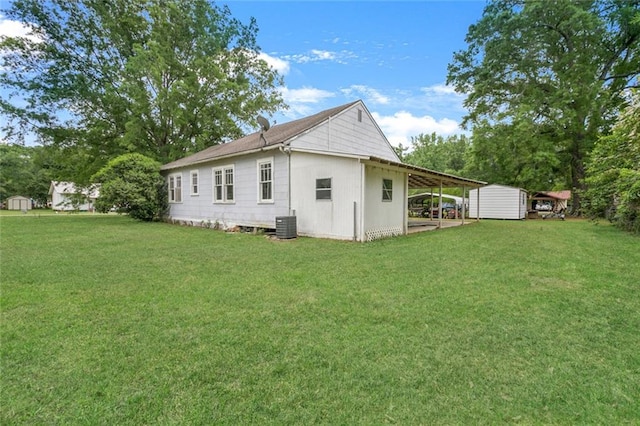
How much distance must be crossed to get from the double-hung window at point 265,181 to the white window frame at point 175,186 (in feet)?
24.5

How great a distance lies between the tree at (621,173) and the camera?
33.9 feet

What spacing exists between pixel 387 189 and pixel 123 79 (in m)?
20.3

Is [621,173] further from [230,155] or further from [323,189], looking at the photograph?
[230,155]

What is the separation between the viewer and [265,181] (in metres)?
11.4

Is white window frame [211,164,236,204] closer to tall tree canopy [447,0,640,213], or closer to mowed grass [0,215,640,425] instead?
mowed grass [0,215,640,425]

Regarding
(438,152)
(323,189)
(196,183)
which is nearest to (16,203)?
(196,183)

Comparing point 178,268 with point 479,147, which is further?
point 479,147

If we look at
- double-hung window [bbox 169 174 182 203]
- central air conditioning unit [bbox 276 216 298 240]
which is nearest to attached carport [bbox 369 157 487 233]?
central air conditioning unit [bbox 276 216 298 240]

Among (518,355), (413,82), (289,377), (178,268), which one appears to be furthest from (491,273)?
Answer: (413,82)

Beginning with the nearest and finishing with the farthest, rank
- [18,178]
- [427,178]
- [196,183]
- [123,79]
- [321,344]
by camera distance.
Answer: [321,344]
[427,178]
[196,183]
[123,79]
[18,178]

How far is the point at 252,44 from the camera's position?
82.6ft

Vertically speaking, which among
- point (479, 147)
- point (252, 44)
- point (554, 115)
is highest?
point (252, 44)

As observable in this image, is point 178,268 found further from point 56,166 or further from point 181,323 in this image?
point 56,166

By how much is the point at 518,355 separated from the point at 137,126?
23281 mm
